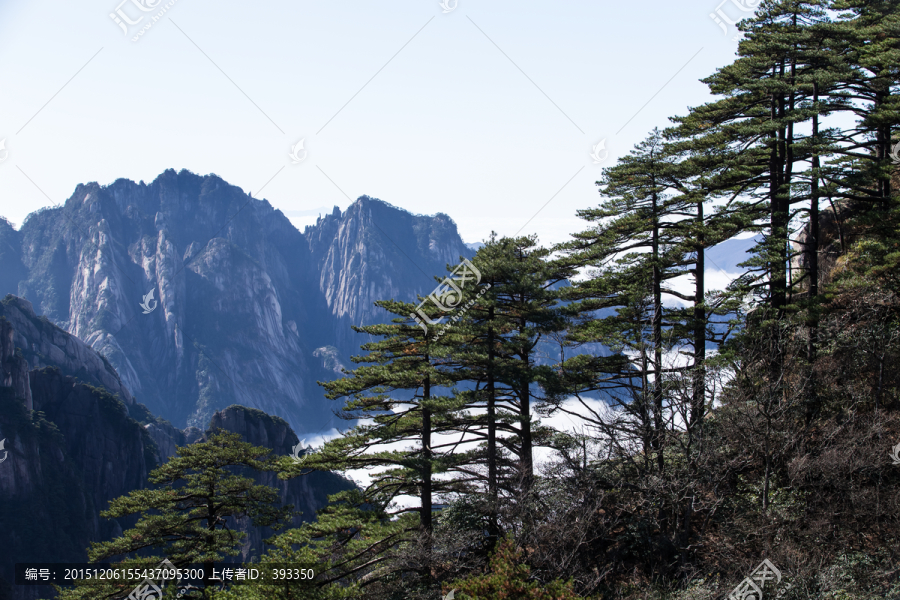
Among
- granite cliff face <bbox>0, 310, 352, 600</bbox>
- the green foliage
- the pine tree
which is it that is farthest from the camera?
granite cliff face <bbox>0, 310, 352, 600</bbox>

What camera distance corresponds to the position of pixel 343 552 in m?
17.5

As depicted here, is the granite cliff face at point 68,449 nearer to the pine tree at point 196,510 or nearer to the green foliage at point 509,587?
the pine tree at point 196,510

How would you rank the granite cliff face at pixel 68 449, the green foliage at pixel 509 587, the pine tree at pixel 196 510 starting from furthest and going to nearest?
the granite cliff face at pixel 68 449 < the pine tree at pixel 196 510 < the green foliage at pixel 509 587

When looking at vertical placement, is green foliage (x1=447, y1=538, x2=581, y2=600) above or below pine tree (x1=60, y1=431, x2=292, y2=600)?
below

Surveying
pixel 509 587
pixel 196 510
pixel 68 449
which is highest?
pixel 68 449

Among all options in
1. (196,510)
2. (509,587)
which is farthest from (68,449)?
(509,587)

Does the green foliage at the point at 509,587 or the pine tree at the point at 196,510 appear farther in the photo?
the pine tree at the point at 196,510

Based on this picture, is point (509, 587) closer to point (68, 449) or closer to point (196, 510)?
point (196, 510)

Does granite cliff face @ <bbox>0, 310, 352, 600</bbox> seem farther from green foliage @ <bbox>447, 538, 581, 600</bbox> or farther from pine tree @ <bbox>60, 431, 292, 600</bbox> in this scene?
green foliage @ <bbox>447, 538, 581, 600</bbox>

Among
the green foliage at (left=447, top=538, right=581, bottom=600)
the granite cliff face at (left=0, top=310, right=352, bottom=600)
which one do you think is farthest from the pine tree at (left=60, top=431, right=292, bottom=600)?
the granite cliff face at (left=0, top=310, right=352, bottom=600)

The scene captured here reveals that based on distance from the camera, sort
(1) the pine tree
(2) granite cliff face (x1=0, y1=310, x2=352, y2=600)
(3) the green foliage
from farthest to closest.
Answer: (2) granite cliff face (x1=0, y1=310, x2=352, y2=600)
(1) the pine tree
(3) the green foliage

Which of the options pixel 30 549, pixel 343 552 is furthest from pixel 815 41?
pixel 30 549

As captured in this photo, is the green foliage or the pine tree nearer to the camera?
the green foliage

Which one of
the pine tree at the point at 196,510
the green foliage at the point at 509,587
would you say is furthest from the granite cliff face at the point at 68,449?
the green foliage at the point at 509,587
